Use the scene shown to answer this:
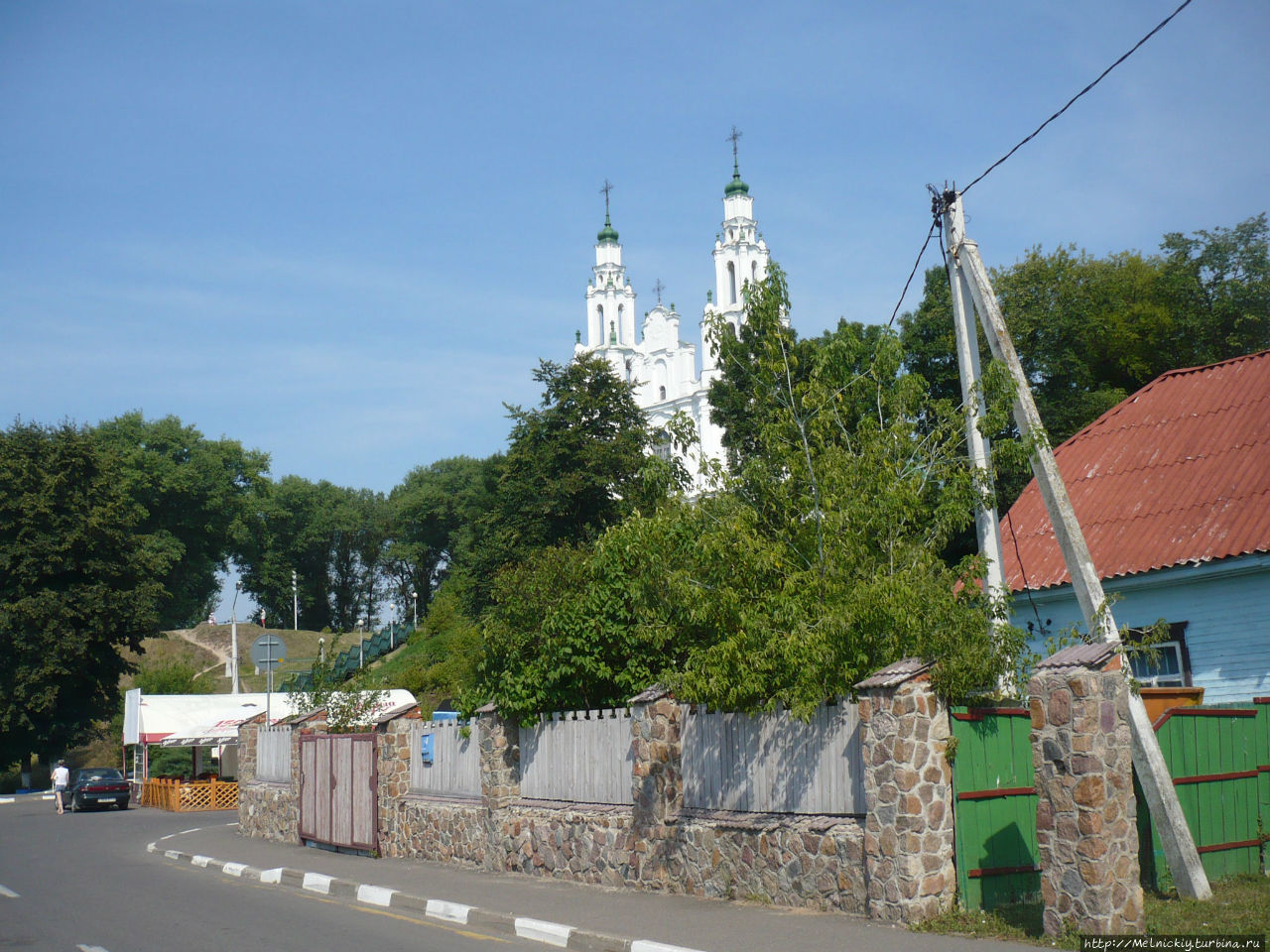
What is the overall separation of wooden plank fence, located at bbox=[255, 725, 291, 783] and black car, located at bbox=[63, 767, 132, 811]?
13.6 meters

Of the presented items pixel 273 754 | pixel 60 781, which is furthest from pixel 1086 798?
pixel 60 781

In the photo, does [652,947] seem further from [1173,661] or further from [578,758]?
[1173,661]

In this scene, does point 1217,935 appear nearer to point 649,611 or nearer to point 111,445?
point 649,611

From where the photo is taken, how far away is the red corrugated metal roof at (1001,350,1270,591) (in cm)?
1634

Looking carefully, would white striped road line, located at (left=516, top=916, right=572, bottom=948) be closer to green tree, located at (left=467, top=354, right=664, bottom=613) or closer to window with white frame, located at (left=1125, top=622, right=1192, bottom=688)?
window with white frame, located at (left=1125, top=622, right=1192, bottom=688)

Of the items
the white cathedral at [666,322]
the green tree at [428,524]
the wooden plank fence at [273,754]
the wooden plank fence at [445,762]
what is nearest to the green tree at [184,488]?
the green tree at [428,524]

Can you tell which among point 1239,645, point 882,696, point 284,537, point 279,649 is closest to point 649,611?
point 882,696

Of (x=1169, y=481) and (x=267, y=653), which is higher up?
(x=1169, y=481)

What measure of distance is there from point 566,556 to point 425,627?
5297 centimetres

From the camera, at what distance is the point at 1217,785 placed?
10.9 m

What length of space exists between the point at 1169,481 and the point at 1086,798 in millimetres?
10948

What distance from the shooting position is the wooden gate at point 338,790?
17.9 meters

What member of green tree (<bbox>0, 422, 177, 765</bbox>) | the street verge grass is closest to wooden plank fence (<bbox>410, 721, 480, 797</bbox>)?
the street verge grass

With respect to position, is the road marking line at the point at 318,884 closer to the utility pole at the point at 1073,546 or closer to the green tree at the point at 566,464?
the utility pole at the point at 1073,546
